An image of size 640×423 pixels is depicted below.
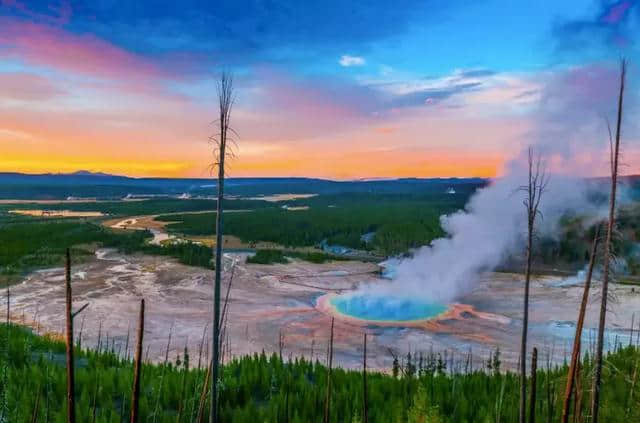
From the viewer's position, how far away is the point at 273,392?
66.2ft

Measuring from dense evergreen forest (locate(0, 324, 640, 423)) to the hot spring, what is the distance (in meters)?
11.4

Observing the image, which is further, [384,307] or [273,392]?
[384,307]

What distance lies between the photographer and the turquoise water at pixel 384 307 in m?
34.8

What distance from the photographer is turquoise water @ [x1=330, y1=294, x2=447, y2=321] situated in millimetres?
34844

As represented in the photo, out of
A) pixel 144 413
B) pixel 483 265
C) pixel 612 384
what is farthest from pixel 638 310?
pixel 144 413

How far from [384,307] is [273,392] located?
59.0 feet

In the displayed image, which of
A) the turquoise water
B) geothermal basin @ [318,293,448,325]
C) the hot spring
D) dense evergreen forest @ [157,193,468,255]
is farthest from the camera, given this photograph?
dense evergreen forest @ [157,193,468,255]

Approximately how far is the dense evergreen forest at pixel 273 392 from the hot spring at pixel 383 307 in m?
11.4

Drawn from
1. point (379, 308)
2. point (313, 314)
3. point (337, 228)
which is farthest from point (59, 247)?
point (337, 228)

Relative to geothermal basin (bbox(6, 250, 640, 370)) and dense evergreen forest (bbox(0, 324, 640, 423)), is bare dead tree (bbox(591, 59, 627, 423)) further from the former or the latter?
geothermal basin (bbox(6, 250, 640, 370))

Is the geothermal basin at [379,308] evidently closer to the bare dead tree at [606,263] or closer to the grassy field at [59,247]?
the grassy field at [59,247]

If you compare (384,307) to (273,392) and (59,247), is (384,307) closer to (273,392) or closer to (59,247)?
(273,392)

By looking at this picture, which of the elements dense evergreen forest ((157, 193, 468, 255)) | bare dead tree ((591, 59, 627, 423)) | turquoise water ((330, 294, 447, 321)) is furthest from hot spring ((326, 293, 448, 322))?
Answer: dense evergreen forest ((157, 193, 468, 255))

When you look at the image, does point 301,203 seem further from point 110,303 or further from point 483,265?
point 110,303
